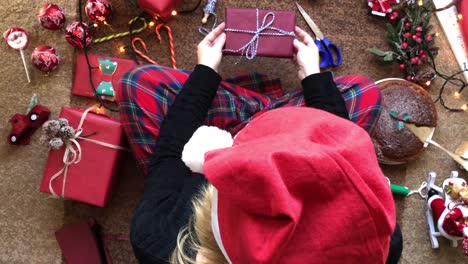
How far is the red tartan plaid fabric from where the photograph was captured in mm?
1201

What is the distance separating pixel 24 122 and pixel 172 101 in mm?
426

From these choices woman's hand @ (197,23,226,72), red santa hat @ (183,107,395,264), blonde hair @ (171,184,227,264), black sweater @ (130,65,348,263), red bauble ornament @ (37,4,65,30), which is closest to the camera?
red santa hat @ (183,107,395,264)

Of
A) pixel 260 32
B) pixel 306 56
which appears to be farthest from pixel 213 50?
pixel 306 56

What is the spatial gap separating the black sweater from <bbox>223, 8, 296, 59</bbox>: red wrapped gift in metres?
0.10

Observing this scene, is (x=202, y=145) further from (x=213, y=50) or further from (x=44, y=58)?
(x=44, y=58)

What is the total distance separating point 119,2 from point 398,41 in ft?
2.55

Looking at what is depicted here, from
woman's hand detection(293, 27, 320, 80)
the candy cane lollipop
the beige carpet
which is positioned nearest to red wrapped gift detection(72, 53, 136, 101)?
the beige carpet

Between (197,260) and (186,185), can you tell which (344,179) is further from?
(186,185)

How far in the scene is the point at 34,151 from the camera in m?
1.37

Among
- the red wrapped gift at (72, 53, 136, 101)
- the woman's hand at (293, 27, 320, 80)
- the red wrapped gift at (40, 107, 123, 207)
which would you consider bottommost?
the red wrapped gift at (40, 107, 123, 207)

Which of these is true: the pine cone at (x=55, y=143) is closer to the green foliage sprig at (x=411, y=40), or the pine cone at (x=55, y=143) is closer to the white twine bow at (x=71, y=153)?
the white twine bow at (x=71, y=153)

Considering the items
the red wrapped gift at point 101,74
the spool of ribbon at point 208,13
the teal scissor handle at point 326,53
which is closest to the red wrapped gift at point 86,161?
the red wrapped gift at point 101,74

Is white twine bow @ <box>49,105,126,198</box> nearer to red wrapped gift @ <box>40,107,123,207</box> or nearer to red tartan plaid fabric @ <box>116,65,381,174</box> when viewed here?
red wrapped gift @ <box>40,107,123,207</box>

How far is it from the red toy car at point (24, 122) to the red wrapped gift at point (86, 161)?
0.12 m
